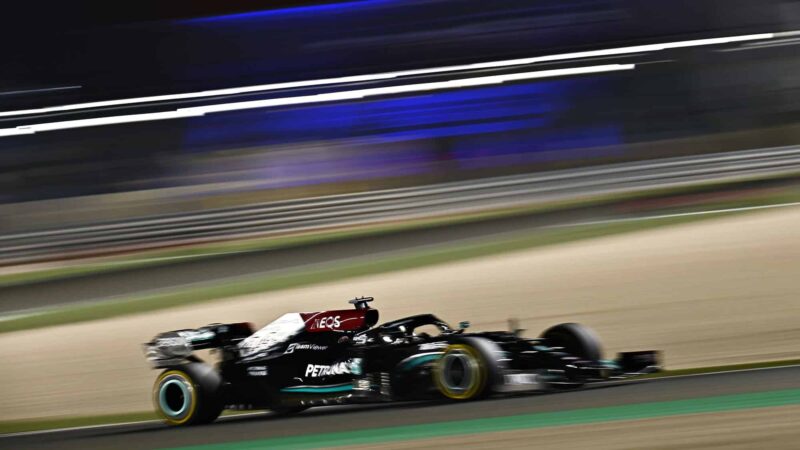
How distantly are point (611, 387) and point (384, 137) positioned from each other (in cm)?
1114

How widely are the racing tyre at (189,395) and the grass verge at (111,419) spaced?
72 cm

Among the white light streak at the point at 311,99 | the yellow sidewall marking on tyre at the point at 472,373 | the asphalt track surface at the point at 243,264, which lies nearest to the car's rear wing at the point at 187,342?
the yellow sidewall marking on tyre at the point at 472,373

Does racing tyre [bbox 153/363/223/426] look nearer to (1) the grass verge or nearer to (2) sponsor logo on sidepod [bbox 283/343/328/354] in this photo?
(2) sponsor logo on sidepod [bbox 283/343/328/354]

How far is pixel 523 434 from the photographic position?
3.97 meters

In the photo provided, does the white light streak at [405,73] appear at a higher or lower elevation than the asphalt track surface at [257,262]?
higher

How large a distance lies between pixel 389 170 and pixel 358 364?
34.5 feet

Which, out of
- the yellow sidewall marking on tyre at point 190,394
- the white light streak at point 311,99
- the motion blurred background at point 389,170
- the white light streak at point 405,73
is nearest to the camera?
the yellow sidewall marking on tyre at point 190,394

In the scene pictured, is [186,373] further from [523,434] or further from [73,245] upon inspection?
[73,245]

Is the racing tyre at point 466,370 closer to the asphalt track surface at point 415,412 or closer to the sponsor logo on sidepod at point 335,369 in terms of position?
the asphalt track surface at point 415,412

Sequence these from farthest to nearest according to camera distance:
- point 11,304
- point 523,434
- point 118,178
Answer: point 118,178 < point 11,304 < point 523,434

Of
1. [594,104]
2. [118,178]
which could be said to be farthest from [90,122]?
[594,104]

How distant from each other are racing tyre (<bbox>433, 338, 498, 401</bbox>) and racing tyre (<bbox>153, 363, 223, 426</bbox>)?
1.19m

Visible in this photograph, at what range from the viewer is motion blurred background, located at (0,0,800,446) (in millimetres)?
9016

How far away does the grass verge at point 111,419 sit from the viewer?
18.0 feet
